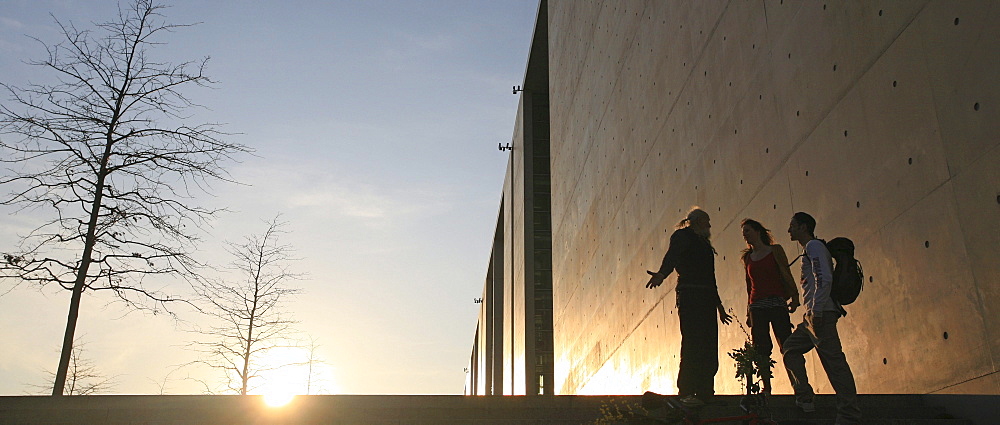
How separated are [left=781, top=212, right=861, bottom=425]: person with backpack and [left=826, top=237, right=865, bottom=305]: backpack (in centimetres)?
6

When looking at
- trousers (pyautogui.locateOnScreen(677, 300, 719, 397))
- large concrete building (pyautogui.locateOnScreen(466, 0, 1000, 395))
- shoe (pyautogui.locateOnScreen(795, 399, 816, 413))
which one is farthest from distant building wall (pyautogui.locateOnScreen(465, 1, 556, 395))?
shoe (pyautogui.locateOnScreen(795, 399, 816, 413))

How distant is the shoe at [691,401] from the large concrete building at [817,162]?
175cm

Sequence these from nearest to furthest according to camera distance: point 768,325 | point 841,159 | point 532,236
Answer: point 768,325
point 841,159
point 532,236

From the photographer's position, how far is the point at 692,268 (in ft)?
20.2

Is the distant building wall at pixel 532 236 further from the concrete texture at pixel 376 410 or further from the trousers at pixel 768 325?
the concrete texture at pixel 376 410

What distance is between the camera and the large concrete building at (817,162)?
5.67 metres

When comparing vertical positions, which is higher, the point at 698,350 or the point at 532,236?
the point at 532,236

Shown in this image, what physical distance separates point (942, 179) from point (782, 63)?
2941mm

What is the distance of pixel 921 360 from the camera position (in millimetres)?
6148

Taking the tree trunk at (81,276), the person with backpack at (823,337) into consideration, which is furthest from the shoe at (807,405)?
the tree trunk at (81,276)

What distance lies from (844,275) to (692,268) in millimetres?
1050

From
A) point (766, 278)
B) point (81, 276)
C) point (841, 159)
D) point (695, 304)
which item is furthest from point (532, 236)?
point (695, 304)

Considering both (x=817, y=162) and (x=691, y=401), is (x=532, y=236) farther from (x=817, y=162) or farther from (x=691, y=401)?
(x=691, y=401)

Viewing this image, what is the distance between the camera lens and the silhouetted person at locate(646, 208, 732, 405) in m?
5.86
